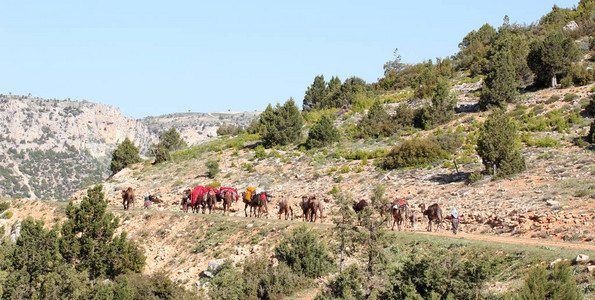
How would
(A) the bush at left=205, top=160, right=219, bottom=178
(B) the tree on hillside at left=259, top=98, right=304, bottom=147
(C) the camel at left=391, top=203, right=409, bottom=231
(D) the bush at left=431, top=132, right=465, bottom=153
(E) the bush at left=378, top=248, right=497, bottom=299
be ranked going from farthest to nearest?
(B) the tree on hillside at left=259, top=98, right=304, bottom=147
(A) the bush at left=205, top=160, right=219, bottom=178
(D) the bush at left=431, top=132, right=465, bottom=153
(C) the camel at left=391, top=203, right=409, bottom=231
(E) the bush at left=378, top=248, right=497, bottom=299

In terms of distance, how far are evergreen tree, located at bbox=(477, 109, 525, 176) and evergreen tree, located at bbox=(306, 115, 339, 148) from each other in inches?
810

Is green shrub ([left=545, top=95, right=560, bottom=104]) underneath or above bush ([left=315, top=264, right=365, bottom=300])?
above

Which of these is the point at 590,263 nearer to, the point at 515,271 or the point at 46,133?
the point at 515,271

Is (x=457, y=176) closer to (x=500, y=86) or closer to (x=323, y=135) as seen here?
(x=500, y=86)

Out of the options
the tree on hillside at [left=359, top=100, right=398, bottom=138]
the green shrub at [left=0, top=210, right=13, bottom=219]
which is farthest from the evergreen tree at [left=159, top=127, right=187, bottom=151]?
the green shrub at [left=0, top=210, right=13, bottom=219]

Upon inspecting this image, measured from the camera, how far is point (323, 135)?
2050 inches

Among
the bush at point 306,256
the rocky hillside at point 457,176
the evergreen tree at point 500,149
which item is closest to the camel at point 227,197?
the rocky hillside at point 457,176

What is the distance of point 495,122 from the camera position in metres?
32.6

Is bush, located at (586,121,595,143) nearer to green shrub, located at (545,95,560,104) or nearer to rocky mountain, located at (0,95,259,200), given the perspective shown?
green shrub, located at (545,95,560,104)

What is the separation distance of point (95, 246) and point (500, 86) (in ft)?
113

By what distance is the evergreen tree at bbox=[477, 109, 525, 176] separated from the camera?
Answer: 3181 centimetres

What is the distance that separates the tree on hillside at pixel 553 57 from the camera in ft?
159

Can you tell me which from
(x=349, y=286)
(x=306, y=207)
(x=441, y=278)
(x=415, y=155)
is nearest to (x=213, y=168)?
(x=415, y=155)

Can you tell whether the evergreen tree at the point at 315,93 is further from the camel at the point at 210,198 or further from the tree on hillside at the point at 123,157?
the camel at the point at 210,198
